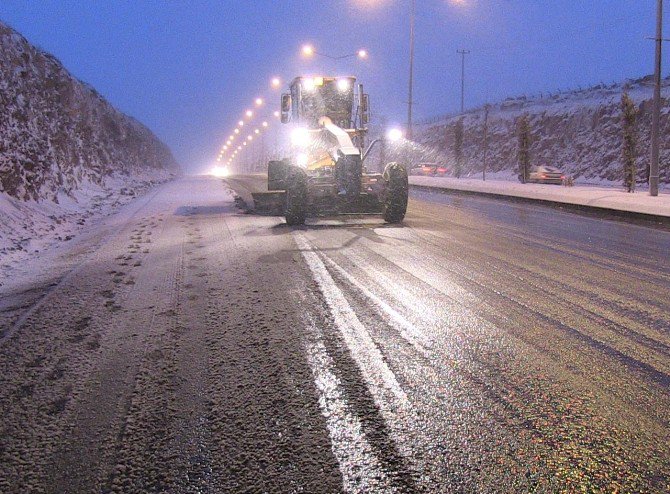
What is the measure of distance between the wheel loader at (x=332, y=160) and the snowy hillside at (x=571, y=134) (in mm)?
33294

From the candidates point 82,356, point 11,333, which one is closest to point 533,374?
point 82,356

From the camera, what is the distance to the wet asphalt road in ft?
9.01

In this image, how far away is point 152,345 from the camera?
4.62 m

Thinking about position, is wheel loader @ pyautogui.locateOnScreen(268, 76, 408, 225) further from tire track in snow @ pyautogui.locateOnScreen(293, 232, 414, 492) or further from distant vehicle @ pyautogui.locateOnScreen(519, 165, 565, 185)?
distant vehicle @ pyautogui.locateOnScreen(519, 165, 565, 185)

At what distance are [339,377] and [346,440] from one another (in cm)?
88

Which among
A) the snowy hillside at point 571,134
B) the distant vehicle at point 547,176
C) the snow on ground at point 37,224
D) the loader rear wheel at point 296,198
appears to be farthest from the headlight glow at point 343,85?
the snowy hillside at point 571,134

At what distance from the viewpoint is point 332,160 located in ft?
46.5

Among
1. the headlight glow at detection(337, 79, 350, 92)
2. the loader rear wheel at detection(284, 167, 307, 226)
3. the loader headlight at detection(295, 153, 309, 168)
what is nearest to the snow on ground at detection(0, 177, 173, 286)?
the loader rear wheel at detection(284, 167, 307, 226)

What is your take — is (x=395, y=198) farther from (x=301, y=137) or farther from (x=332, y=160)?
(x=301, y=137)

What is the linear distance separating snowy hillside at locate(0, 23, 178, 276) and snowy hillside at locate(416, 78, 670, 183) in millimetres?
32099

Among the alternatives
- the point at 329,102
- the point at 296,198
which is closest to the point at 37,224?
the point at 296,198

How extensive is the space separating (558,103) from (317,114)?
62639 millimetres

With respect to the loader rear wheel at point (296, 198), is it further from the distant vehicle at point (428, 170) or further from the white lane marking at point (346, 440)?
the distant vehicle at point (428, 170)

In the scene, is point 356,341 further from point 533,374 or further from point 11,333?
point 11,333
